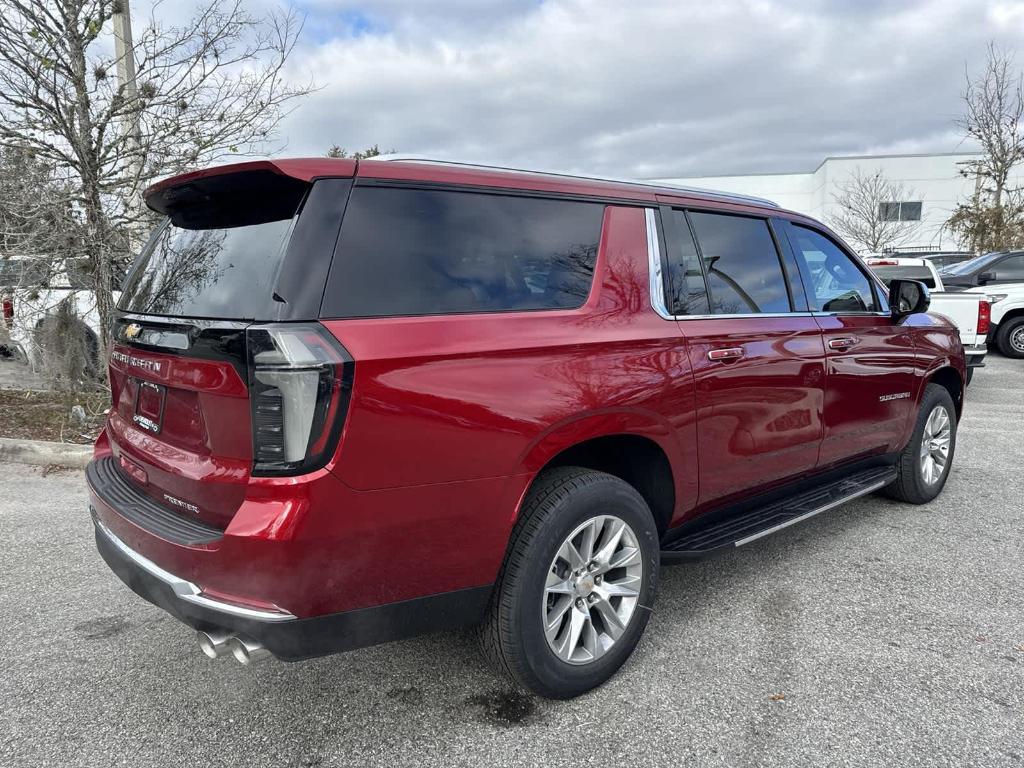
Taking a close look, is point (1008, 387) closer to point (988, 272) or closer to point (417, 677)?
point (988, 272)

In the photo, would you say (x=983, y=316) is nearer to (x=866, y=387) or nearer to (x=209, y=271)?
(x=866, y=387)

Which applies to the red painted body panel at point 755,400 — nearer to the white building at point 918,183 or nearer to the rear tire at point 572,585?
the rear tire at point 572,585

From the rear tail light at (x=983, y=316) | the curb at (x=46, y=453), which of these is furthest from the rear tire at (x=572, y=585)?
the rear tail light at (x=983, y=316)

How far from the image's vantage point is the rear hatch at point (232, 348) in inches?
77.2

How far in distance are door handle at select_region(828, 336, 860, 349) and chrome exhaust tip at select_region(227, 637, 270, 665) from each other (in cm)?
298

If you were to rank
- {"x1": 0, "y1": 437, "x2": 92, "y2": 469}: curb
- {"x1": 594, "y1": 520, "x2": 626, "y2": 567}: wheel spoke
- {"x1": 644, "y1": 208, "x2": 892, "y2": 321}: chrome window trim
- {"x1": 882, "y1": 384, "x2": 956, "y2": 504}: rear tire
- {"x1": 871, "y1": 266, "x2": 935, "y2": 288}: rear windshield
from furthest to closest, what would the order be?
{"x1": 871, "y1": 266, "x2": 935, "y2": 288}: rear windshield → {"x1": 0, "y1": 437, "x2": 92, "y2": 469}: curb → {"x1": 882, "y1": 384, "x2": 956, "y2": 504}: rear tire → {"x1": 644, "y1": 208, "x2": 892, "y2": 321}: chrome window trim → {"x1": 594, "y1": 520, "x2": 626, "y2": 567}: wheel spoke

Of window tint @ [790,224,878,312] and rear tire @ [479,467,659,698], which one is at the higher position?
window tint @ [790,224,878,312]

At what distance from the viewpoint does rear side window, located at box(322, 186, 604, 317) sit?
2117mm

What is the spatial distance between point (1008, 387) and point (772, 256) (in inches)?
323

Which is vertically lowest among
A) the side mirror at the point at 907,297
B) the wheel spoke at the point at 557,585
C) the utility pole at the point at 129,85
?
the wheel spoke at the point at 557,585

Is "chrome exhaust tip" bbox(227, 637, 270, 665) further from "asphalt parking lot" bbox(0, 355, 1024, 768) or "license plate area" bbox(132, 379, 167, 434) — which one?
"license plate area" bbox(132, 379, 167, 434)

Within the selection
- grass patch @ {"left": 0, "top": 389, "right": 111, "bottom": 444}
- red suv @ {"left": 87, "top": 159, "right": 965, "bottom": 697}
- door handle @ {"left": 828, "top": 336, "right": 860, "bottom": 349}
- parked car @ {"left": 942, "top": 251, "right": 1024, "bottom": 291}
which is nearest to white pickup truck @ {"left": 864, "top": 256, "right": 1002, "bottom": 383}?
parked car @ {"left": 942, "top": 251, "right": 1024, "bottom": 291}

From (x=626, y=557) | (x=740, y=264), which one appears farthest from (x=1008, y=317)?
(x=626, y=557)

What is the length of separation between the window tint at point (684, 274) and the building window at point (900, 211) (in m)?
36.3
